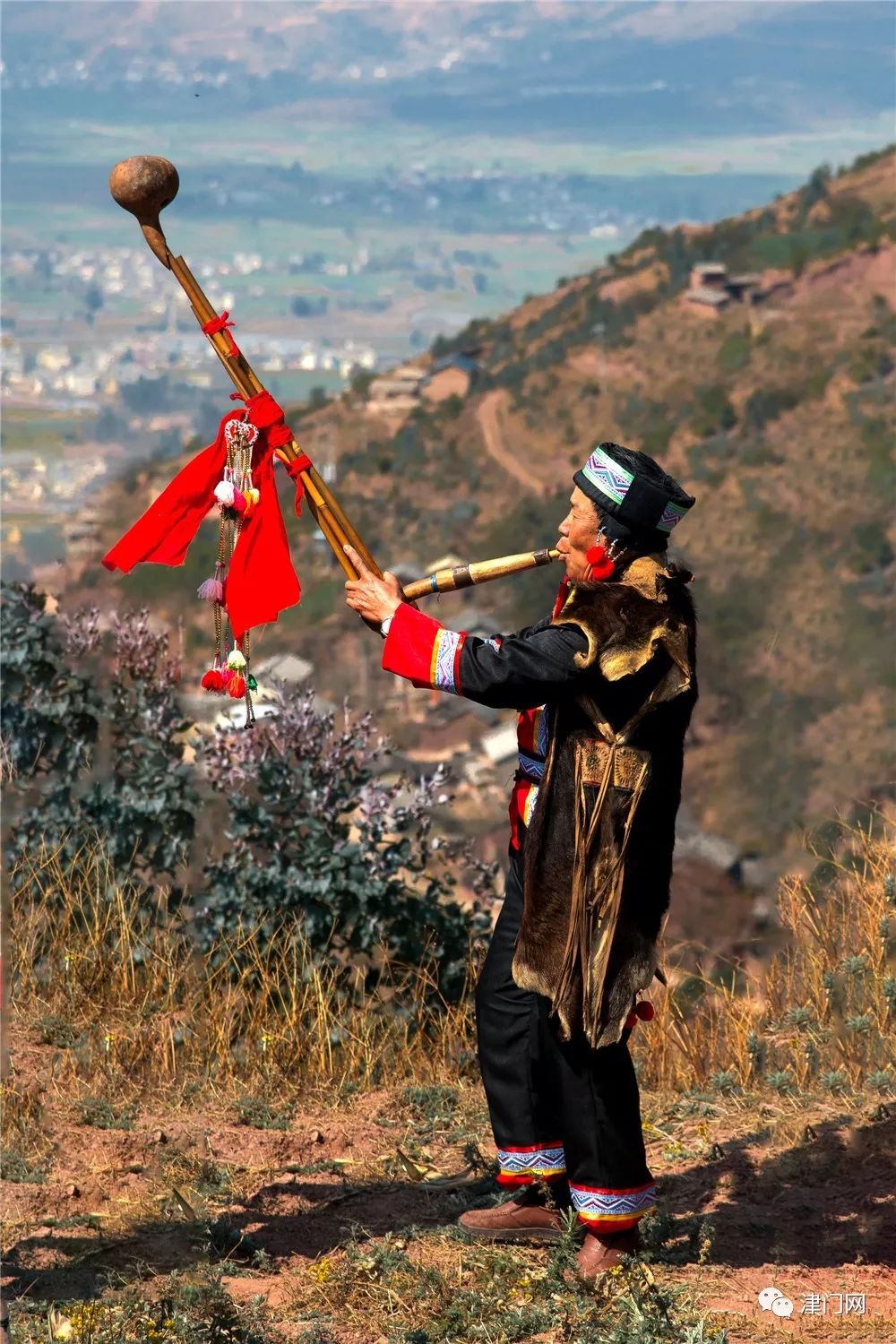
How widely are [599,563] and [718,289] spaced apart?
164 ft

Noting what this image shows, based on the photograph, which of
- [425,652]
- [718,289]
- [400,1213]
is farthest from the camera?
[718,289]

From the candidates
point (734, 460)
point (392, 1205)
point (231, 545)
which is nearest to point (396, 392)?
point (734, 460)

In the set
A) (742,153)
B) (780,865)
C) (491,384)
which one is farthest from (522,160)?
(780,865)

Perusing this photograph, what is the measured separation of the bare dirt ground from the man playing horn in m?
0.37

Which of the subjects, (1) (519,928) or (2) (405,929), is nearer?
(1) (519,928)

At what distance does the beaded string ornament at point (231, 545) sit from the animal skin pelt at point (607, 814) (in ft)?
2.35

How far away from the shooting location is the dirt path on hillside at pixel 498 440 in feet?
149

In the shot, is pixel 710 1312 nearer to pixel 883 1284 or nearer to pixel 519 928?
pixel 883 1284

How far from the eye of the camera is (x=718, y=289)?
2028 inches

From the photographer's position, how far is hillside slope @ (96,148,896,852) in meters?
31.6

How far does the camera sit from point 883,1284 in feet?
12.5

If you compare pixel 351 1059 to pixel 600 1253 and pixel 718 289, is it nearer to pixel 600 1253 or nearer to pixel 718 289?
pixel 600 1253

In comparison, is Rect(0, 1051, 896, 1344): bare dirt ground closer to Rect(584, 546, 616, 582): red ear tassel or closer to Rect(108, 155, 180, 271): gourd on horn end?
Rect(584, 546, 616, 582): red ear tassel

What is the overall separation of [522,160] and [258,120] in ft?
85.9
